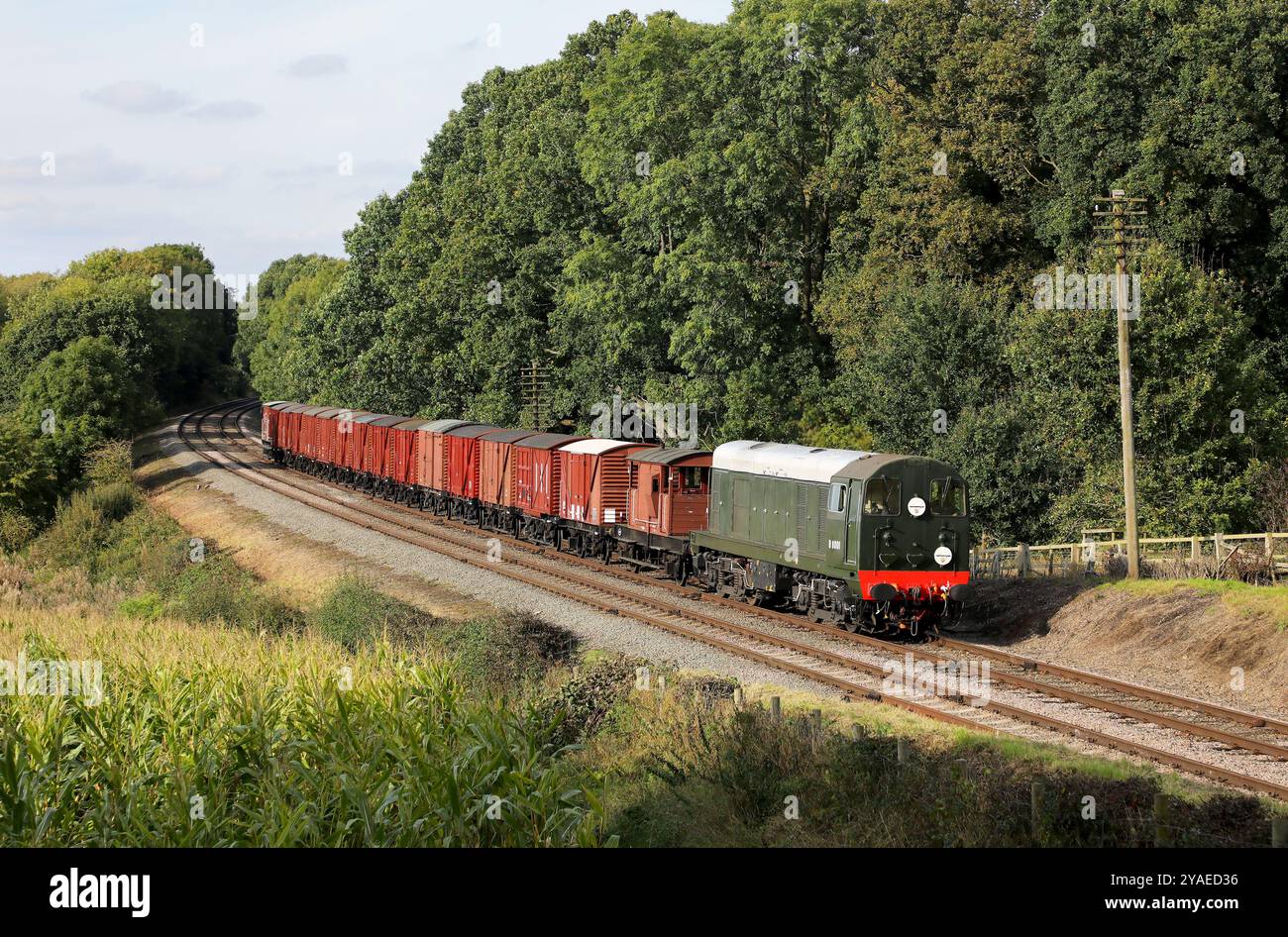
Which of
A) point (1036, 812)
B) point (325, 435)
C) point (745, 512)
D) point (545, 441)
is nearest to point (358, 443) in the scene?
point (325, 435)

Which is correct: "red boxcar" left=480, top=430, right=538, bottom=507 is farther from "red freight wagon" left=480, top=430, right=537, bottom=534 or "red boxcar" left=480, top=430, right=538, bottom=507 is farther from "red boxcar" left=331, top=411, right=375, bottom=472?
"red boxcar" left=331, top=411, right=375, bottom=472

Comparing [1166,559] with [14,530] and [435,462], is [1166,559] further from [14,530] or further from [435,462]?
[14,530]

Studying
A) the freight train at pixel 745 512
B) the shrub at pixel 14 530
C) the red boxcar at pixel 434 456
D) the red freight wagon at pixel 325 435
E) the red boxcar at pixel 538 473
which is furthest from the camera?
the red freight wagon at pixel 325 435

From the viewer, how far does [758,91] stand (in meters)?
50.2

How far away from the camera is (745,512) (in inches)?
1107

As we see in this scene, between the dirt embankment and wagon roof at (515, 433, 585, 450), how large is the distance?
52.3 ft

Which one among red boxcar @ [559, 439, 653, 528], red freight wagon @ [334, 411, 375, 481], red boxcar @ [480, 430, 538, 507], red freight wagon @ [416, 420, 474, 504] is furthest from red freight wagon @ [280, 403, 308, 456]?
red boxcar @ [559, 439, 653, 528]

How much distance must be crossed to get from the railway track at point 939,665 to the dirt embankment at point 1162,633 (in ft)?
4.38

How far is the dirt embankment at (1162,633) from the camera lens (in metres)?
20.7

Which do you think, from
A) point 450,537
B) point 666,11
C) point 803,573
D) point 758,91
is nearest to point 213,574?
point 450,537

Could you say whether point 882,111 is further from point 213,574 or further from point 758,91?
point 213,574

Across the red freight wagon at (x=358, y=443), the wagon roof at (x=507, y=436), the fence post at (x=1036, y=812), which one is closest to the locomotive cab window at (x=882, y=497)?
the fence post at (x=1036, y=812)

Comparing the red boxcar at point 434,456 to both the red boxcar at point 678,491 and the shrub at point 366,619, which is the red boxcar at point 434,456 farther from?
the shrub at point 366,619

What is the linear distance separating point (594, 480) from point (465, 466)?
37.9 ft
